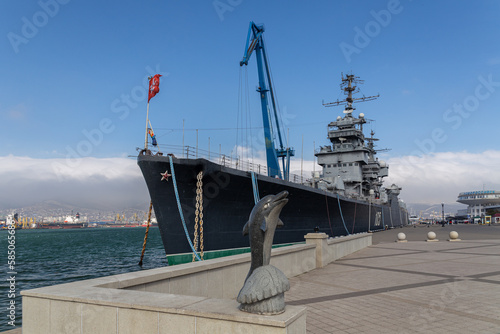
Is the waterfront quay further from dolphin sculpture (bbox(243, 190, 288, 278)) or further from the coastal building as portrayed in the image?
the coastal building

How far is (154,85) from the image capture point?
15062mm

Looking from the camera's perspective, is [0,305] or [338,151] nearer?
[0,305]

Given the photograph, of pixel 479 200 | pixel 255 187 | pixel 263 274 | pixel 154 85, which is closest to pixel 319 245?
pixel 255 187

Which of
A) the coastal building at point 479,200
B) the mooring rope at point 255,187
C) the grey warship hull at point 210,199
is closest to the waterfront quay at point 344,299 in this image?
the grey warship hull at point 210,199

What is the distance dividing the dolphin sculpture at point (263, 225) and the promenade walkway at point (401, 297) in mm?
1757

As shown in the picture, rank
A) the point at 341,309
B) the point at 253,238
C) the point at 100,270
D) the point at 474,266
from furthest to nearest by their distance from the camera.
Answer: the point at 100,270 < the point at 474,266 < the point at 341,309 < the point at 253,238

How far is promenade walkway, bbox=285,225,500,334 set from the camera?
538 cm

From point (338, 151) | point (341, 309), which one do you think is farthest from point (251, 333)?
point (338, 151)

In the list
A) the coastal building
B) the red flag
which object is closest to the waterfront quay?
the red flag

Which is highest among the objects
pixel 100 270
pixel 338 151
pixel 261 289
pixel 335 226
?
pixel 338 151

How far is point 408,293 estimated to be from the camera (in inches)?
296

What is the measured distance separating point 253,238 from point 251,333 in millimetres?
1169

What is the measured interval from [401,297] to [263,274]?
15.7ft

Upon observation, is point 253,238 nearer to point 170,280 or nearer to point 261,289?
point 261,289
